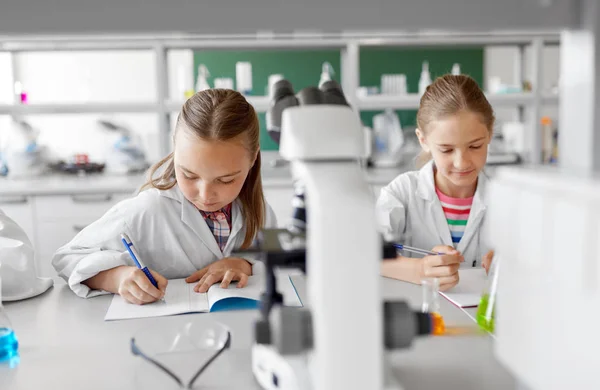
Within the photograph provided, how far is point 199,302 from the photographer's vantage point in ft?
3.31

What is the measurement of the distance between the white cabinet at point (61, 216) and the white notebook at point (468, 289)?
2046 mm

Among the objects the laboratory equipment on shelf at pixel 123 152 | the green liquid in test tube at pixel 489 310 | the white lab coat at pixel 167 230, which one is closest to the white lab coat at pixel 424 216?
the white lab coat at pixel 167 230

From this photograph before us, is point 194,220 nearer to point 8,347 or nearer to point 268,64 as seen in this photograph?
point 8,347

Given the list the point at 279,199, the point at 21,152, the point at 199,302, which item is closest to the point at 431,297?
the point at 199,302

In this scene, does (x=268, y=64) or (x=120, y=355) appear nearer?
(x=120, y=355)

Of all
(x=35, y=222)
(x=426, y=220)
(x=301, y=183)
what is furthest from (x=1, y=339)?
(x=35, y=222)

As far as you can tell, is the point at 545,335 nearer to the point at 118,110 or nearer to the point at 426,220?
the point at 426,220

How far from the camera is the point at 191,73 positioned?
3805mm

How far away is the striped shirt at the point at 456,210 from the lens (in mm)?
1473

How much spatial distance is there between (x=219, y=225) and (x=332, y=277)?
0.95 m

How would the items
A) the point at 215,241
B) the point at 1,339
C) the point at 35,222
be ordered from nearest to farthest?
the point at 1,339 → the point at 215,241 → the point at 35,222

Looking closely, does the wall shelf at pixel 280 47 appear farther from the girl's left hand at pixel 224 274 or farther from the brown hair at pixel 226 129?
the girl's left hand at pixel 224 274

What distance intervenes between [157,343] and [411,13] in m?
0.54

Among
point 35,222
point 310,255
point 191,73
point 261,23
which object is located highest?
point 191,73
